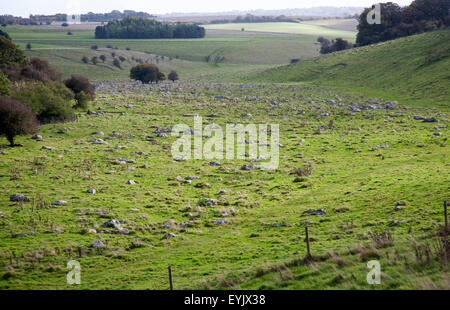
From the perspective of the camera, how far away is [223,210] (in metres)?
22.3

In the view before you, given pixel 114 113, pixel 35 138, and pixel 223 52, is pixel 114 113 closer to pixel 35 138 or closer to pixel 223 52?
pixel 35 138

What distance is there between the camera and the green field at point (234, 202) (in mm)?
14258

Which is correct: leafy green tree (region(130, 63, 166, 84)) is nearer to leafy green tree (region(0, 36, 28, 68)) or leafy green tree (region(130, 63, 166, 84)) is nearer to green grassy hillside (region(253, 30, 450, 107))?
green grassy hillside (region(253, 30, 450, 107))

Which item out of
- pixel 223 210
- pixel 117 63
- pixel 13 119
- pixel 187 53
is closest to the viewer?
pixel 223 210

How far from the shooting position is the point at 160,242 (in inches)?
728

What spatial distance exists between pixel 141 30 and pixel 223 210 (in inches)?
7258

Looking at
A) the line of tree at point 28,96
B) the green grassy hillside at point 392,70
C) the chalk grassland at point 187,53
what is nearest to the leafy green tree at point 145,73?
the chalk grassland at point 187,53

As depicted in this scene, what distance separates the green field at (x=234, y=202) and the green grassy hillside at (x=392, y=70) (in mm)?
5460

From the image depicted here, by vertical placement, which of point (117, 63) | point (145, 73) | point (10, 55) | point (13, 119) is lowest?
point (13, 119)

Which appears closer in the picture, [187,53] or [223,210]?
[223,210]

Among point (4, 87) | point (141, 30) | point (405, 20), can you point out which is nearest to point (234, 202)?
point (4, 87)

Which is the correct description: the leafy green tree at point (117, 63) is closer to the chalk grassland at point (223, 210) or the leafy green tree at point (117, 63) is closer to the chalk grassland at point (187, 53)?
the chalk grassland at point (187, 53)

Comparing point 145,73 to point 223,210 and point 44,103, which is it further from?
point 223,210

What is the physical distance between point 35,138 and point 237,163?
1762cm
